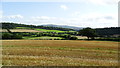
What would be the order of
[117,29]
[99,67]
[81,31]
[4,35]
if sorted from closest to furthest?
[99,67], [4,35], [117,29], [81,31]

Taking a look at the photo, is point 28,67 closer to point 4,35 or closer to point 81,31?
point 4,35

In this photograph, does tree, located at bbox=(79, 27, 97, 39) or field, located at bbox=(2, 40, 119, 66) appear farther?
tree, located at bbox=(79, 27, 97, 39)

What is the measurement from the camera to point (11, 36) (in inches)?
2516

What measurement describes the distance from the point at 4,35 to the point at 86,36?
3602cm

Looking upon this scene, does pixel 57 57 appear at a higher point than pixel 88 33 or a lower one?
higher

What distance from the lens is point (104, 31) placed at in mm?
79625

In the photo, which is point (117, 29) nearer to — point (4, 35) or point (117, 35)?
point (117, 35)

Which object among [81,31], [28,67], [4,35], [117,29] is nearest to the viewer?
[28,67]

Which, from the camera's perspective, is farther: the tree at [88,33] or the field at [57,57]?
the tree at [88,33]

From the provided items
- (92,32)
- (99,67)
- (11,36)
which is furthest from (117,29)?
(99,67)

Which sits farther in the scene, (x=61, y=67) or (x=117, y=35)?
(x=117, y=35)

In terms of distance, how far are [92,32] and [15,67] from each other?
7013 cm

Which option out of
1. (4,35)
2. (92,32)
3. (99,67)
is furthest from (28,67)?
(92,32)

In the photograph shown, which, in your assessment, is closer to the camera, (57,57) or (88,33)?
(57,57)
